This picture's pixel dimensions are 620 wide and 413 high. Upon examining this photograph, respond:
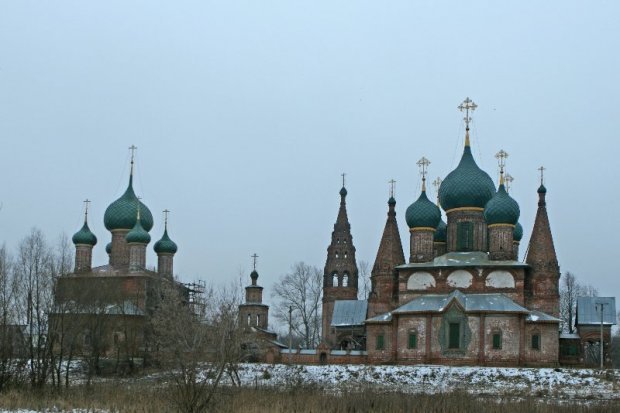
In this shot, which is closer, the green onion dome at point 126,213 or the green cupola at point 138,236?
the green cupola at point 138,236

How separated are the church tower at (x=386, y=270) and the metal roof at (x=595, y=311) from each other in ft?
30.9

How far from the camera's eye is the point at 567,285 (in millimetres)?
71875

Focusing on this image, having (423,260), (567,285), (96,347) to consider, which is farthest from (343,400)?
(567,285)

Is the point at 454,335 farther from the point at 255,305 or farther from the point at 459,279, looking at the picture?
the point at 255,305

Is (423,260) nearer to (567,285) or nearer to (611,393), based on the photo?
(611,393)

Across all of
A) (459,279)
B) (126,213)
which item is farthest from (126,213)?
(459,279)

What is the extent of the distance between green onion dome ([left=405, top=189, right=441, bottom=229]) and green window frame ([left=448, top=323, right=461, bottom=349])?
697cm

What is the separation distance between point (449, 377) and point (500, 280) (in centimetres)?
830

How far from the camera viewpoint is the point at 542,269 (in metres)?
45.3

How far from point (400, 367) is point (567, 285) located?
34.5 meters

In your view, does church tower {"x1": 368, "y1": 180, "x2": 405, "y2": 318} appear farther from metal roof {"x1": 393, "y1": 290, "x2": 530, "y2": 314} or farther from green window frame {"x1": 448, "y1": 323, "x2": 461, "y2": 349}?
green window frame {"x1": 448, "y1": 323, "x2": 461, "y2": 349}

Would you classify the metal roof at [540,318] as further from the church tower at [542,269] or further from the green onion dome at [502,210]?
the green onion dome at [502,210]

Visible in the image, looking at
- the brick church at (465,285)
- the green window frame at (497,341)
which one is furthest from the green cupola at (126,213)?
the green window frame at (497,341)

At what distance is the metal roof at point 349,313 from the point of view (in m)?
53.2
